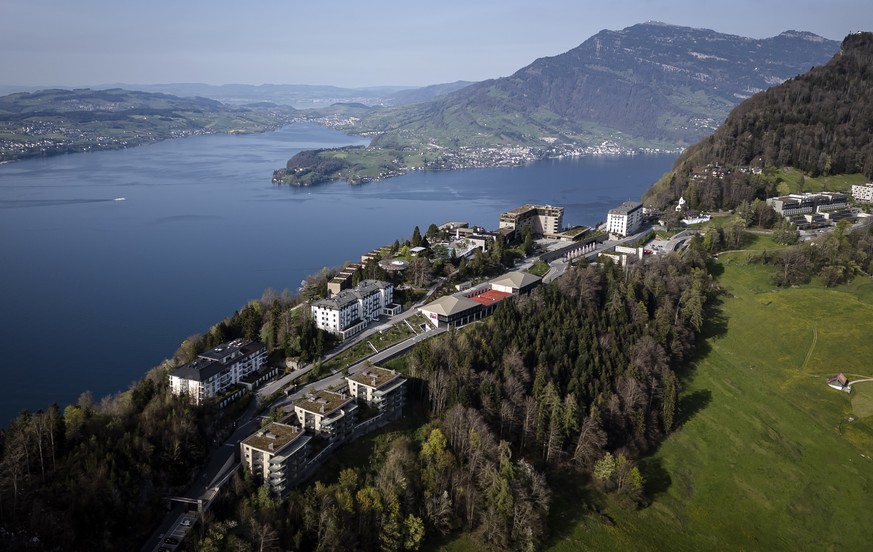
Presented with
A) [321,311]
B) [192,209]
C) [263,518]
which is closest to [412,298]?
[321,311]

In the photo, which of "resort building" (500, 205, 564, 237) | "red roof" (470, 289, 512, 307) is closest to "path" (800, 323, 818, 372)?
"red roof" (470, 289, 512, 307)

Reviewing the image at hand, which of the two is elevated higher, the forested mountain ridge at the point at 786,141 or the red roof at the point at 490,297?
the forested mountain ridge at the point at 786,141

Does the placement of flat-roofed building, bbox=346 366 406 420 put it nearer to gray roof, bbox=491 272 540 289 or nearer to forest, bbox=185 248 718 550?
forest, bbox=185 248 718 550

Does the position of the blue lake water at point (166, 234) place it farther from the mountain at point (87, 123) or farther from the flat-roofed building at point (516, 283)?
the flat-roofed building at point (516, 283)

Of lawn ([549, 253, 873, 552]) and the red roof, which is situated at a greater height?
the red roof

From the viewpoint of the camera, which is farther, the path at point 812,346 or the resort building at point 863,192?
the resort building at point 863,192

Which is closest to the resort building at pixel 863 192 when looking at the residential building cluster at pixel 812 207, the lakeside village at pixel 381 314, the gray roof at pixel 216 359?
the lakeside village at pixel 381 314
